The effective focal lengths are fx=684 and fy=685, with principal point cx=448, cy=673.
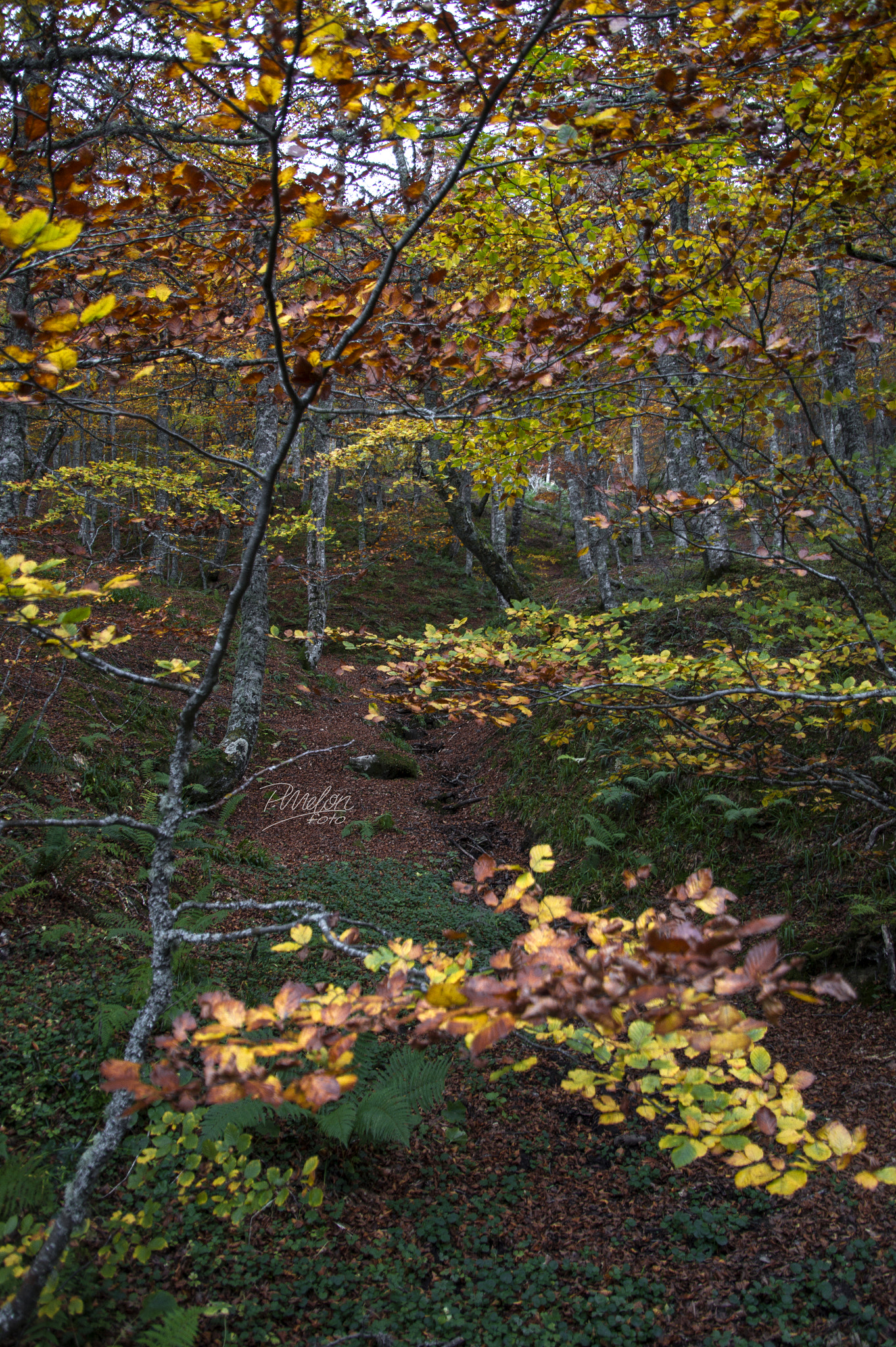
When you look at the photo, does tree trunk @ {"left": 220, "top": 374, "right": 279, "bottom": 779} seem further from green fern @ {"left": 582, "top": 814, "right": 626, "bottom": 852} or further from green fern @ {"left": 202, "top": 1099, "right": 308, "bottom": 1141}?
green fern @ {"left": 202, "top": 1099, "right": 308, "bottom": 1141}

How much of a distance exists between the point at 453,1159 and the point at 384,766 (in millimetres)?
6844

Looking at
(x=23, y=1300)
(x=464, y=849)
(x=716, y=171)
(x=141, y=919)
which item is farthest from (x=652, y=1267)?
(x=716, y=171)

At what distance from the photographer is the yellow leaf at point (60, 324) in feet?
6.26

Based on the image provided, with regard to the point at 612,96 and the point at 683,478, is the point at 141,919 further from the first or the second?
the point at 683,478

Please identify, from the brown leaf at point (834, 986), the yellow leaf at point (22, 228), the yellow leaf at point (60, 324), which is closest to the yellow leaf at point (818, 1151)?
the brown leaf at point (834, 986)

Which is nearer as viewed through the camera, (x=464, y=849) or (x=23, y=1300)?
(x=23, y=1300)

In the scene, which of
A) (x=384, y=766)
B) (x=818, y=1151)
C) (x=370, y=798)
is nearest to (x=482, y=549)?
(x=384, y=766)

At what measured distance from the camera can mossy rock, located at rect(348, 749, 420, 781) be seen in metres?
10.1

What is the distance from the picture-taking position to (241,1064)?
1.44 meters

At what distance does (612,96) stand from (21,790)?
6508 millimetres

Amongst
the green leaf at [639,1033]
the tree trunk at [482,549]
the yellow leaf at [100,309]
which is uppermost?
the yellow leaf at [100,309]

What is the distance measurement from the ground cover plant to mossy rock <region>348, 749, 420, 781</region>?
334cm

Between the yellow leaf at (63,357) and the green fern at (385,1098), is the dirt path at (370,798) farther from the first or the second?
the yellow leaf at (63,357)

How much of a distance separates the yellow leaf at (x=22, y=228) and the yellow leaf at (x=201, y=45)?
2.50 ft
